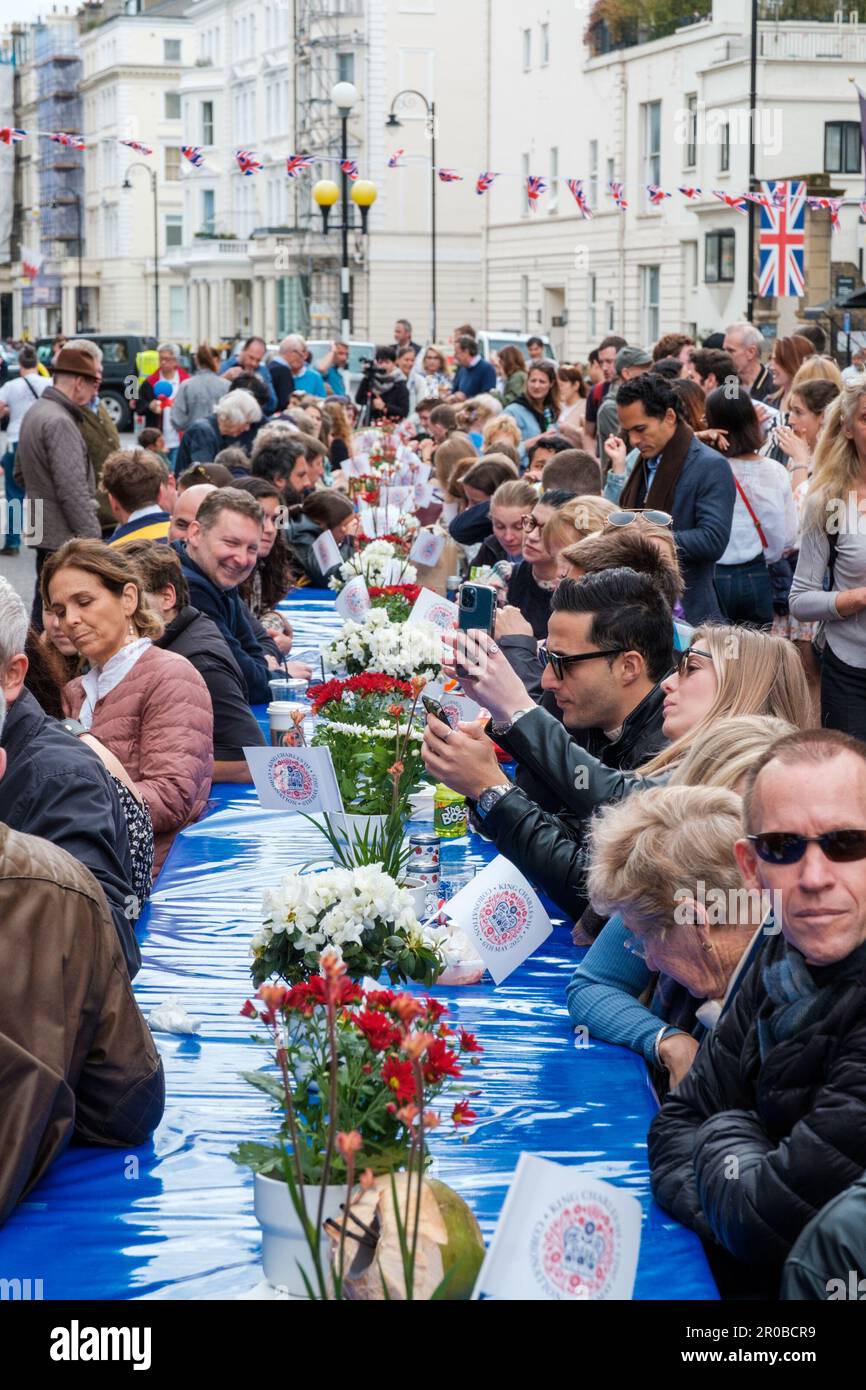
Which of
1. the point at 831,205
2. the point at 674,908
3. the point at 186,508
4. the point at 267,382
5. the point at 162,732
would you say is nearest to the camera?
the point at 674,908

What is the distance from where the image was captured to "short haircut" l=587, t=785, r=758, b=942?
292 cm

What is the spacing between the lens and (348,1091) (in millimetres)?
2193

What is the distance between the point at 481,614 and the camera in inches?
198

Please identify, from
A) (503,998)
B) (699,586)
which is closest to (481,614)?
(503,998)

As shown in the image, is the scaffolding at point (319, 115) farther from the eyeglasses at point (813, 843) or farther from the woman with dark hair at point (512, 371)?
the eyeglasses at point (813, 843)

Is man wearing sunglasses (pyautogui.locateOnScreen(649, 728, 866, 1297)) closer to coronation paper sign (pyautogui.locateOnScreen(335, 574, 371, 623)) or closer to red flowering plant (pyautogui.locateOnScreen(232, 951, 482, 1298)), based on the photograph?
red flowering plant (pyautogui.locateOnScreen(232, 951, 482, 1298))

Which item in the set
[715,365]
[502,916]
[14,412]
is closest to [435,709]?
[502,916]

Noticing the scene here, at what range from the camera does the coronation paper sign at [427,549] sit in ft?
28.7

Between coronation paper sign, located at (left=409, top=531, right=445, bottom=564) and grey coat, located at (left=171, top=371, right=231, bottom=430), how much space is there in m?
7.46

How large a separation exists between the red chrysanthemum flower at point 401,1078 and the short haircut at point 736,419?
6232 mm

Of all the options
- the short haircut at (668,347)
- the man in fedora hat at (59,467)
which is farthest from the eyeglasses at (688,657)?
the short haircut at (668,347)

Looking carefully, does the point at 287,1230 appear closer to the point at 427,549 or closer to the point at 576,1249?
the point at 576,1249

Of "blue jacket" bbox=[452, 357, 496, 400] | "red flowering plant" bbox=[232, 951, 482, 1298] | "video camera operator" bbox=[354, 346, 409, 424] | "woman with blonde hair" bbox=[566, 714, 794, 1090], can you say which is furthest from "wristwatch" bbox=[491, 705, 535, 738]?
"video camera operator" bbox=[354, 346, 409, 424]

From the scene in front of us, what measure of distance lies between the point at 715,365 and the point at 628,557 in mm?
5144
